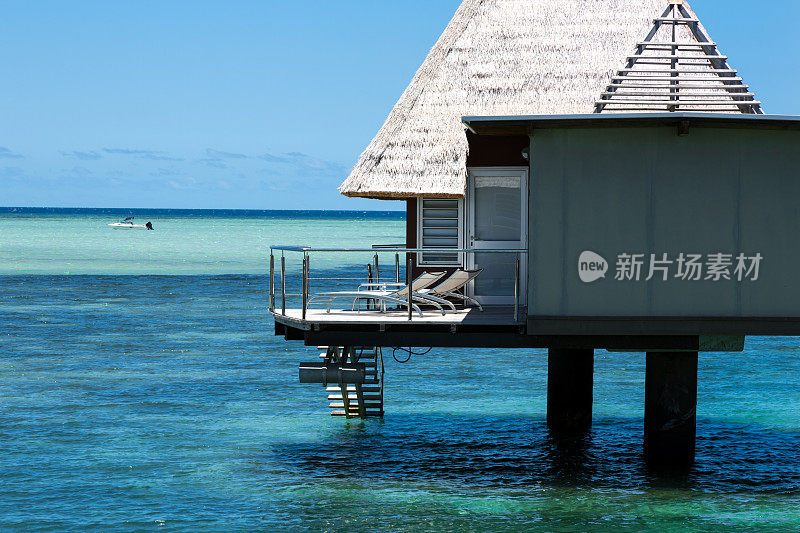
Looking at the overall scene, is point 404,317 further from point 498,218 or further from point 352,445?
point 352,445

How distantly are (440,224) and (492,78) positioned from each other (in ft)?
8.99

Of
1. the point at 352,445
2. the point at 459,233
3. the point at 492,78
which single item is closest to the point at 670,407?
the point at 459,233

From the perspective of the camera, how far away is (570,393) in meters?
21.0

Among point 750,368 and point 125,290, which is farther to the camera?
point 125,290

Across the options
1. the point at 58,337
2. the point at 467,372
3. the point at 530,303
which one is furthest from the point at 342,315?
the point at 58,337

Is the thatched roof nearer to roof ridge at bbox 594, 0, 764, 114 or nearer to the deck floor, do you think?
roof ridge at bbox 594, 0, 764, 114

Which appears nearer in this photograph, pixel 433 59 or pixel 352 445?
pixel 433 59

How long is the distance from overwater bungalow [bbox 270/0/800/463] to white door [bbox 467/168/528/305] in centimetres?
2

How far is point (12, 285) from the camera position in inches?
2287

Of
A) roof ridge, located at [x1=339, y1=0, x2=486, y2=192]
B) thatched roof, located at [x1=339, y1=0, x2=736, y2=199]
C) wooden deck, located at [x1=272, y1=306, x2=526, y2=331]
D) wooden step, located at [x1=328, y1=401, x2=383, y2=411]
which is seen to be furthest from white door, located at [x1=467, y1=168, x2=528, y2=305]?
wooden step, located at [x1=328, y1=401, x2=383, y2=411]

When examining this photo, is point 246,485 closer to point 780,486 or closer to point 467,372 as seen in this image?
point 780,486

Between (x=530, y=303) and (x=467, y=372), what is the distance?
16.5 meters

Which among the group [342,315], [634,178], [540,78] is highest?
[540,78]

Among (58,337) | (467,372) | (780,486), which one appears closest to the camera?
(780,486)
